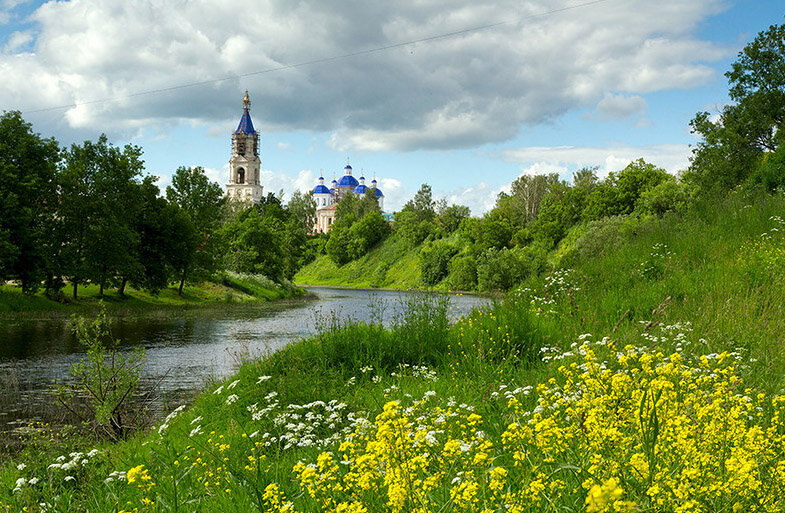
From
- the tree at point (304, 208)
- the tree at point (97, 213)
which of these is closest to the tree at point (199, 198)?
the tree at point (97, 213)

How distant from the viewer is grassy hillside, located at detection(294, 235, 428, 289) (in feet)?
335

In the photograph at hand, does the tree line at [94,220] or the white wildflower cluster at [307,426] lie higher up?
the tree line at [94,220]

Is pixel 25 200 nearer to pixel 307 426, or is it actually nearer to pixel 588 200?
pixel 307 426

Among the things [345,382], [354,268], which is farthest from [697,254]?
[354,268]

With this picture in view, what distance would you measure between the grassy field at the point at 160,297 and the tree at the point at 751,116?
3549 centimetres

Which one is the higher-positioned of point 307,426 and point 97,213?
point 97,213

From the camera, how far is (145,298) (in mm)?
43281

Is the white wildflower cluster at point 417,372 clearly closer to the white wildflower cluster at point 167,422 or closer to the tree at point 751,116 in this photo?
the white wildflower cluster at point 167,422

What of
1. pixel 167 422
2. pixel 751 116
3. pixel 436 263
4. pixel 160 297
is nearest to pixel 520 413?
pixel 167 422

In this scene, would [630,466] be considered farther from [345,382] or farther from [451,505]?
[345,382]

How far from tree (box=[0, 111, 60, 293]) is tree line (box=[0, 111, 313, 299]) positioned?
0.19 ft

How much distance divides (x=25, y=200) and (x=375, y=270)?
80499 mm

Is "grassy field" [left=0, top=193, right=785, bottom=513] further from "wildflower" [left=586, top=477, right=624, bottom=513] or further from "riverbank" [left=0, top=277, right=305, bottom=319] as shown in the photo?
"riverbank" [left=0, top=277, right=305, bottom=319]

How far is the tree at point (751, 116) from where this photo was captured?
3275 cm
